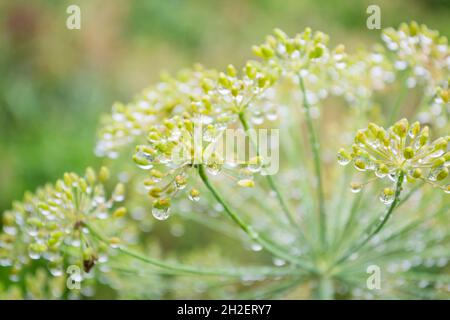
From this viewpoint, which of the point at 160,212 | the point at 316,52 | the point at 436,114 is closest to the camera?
the point at 160,212

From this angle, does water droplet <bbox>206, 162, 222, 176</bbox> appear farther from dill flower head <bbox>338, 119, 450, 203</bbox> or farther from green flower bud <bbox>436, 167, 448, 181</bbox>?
green flower bud <bbox>436, 167, 448, 181</bbox>

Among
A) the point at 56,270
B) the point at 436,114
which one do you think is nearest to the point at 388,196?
the point at 436,114

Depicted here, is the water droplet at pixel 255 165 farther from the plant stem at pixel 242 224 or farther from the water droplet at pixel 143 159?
the water droplet at pixel 143 159

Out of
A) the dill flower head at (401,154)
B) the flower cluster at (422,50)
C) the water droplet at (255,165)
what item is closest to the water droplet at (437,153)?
the dill flower head at (401,154)

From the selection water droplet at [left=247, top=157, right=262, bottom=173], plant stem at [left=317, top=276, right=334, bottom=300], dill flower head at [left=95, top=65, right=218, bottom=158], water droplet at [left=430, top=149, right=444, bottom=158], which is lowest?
plant stem at [left=317, top=276, right=334, bottom=300]

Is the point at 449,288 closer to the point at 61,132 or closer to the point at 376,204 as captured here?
the point at 376,204

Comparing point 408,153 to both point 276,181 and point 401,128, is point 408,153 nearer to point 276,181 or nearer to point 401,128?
point 401,128

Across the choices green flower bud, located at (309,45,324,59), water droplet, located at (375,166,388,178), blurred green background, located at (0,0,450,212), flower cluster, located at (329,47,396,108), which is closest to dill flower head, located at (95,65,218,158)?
green flower bud, located at (309,45,324,59)
